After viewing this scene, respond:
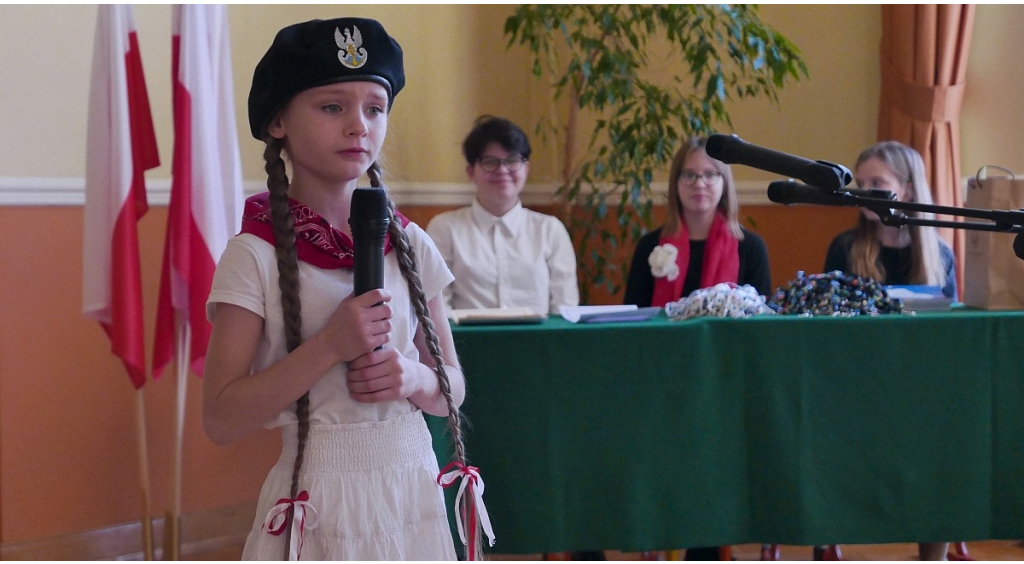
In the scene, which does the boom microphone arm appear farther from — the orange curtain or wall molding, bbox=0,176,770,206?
the orange curtain

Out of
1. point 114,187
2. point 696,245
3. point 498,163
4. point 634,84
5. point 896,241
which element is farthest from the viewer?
point 634,84

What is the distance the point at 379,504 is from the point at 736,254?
6.84 feet

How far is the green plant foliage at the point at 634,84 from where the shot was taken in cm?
371

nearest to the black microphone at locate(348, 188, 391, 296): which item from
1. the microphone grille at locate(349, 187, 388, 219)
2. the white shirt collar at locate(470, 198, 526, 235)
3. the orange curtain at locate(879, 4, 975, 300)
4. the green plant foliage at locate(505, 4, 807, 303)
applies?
the microphone grille at locate(349, 187, 388, 219)

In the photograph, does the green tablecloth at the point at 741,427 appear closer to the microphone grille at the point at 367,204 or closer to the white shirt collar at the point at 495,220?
the microphone grille at the point at 367,204

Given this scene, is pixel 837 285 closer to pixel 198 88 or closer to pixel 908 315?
pixel 908 315

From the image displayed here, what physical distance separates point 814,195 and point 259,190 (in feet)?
8.06

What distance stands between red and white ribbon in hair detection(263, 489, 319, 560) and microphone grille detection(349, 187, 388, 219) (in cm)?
37

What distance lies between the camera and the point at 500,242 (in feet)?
11.1

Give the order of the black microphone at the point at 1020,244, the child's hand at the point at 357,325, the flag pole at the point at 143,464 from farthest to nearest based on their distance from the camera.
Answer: the flag pole at the point at 143,464 → the black microphone at the point at 1020,244 → the child's hand at the point at 357,325

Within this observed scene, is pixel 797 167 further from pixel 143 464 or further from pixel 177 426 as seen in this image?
pixel 143 464

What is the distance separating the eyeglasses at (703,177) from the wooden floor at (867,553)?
48.4 inches

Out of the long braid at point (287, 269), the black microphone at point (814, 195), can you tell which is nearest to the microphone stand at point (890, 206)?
the black microphone at point (814, 195)

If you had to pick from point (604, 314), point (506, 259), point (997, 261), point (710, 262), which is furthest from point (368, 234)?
point (506, 259)
